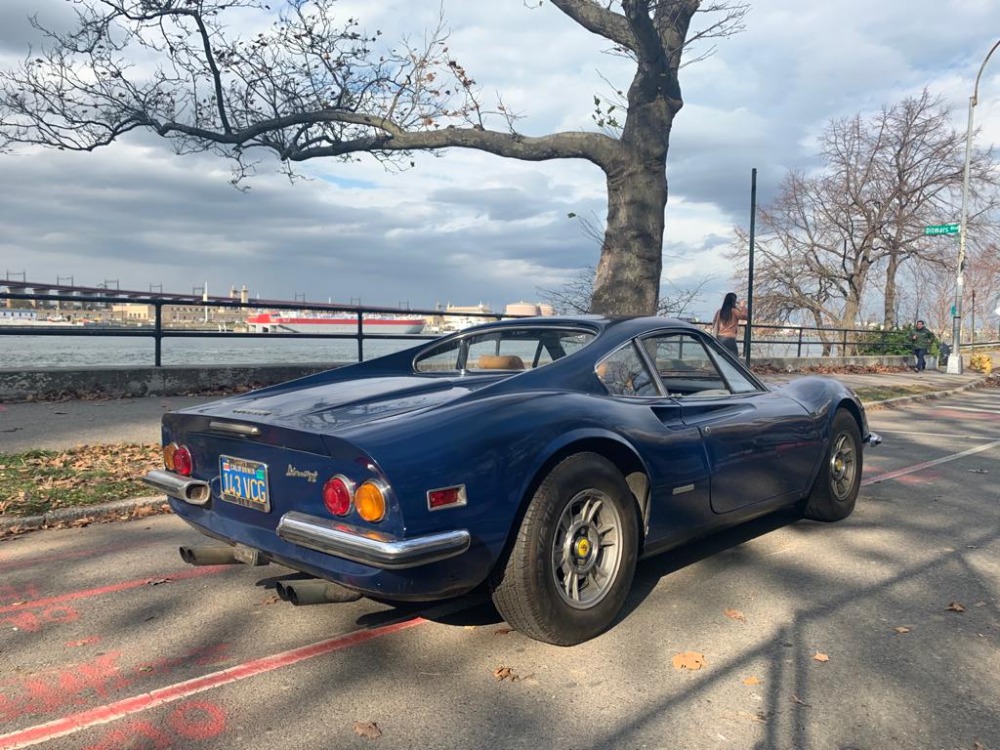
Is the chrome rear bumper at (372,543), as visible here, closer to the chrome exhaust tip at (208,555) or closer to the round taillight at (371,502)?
the round taillight at (371,502)

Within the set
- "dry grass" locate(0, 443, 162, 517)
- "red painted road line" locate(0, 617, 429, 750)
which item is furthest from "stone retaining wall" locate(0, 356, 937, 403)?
"red painted road line" locate(0, 617, 429, 750)

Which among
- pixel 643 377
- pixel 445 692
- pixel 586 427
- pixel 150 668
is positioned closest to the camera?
pixel 445 692

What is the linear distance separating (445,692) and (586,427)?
1183mm

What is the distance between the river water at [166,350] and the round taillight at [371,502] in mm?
7706

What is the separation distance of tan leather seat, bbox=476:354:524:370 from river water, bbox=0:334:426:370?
6.47 m

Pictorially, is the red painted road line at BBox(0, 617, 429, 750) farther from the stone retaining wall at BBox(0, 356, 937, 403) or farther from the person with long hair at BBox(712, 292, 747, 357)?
the person with long hair at BBox(712, 292, 747, 357)

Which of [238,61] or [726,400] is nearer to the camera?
[726,400]

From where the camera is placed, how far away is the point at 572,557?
3133mm

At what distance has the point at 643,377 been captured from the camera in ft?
12.4

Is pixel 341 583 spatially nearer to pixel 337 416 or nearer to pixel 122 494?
pixel 337 416

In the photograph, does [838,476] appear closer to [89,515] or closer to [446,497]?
[446,497]

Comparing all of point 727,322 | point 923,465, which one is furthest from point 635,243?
point 923,465

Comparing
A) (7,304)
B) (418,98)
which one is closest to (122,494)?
(7,304)

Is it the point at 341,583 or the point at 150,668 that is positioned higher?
the point at 341,583
